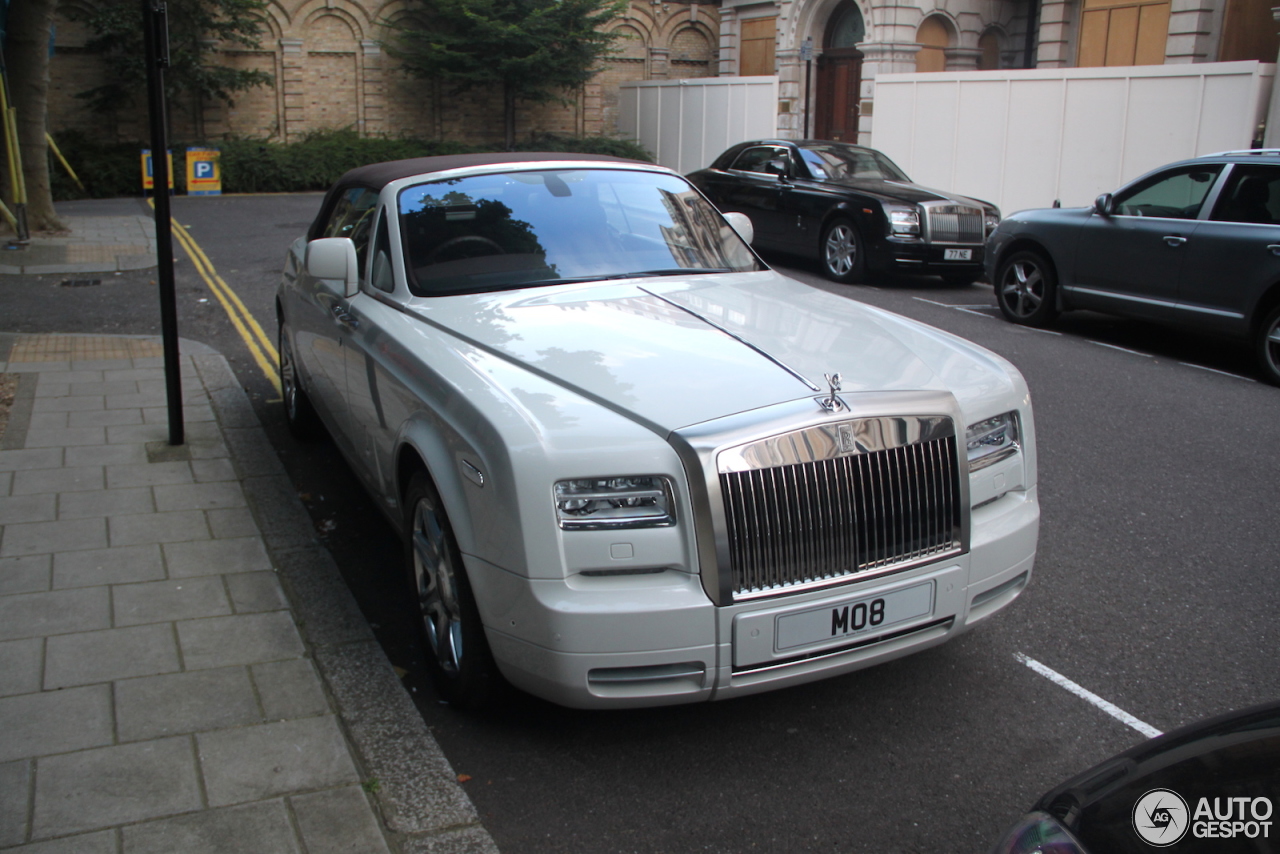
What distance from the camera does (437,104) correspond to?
33875 millimetres

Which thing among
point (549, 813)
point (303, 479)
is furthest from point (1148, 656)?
point (303, 479)

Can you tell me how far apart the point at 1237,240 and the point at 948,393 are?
6.97m

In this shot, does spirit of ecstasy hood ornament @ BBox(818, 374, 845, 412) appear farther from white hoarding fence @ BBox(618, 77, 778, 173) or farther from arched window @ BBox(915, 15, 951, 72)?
arched window @ BBox(915, 15, 951, 72)

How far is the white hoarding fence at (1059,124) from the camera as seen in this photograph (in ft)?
51.5

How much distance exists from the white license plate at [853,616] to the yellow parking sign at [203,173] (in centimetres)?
2592

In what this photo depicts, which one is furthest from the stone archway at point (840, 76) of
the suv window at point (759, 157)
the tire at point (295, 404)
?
the tire at point (295, 404)

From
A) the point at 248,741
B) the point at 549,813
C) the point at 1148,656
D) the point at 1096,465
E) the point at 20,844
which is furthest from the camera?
the point at 1096,465

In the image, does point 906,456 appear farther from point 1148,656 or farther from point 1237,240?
point 1237,240

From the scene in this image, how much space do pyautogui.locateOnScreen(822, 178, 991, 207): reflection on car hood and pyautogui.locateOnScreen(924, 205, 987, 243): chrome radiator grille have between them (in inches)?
8.6

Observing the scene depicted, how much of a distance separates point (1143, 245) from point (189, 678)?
8.91 metres

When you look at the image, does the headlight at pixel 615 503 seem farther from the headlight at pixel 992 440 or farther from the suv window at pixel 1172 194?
the suv window at pixel 1172 194

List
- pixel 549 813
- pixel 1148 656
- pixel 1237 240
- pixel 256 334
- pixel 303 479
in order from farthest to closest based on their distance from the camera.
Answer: pixel 256 334
pixel 1237 240
pixel 303 479
pixel 1148 656
pixel 549 813

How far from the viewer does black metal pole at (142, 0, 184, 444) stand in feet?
19.3

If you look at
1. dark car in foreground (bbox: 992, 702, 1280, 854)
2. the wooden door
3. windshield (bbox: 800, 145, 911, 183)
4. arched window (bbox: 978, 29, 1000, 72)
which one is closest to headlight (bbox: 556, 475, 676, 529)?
dark car in foreground (bbox: 992, 702, 1280, 854)
